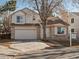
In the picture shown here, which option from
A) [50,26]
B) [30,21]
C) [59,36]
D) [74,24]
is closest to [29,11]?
[30,21]

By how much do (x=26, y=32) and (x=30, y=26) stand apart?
1439 millimetres

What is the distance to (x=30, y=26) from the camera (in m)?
43.5

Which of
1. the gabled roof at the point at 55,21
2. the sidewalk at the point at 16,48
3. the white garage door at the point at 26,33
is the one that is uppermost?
the gabled roof at the point at 55,21

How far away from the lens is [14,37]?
144ft

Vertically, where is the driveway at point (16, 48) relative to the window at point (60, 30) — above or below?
below

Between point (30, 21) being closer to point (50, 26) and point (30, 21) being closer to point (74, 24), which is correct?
point (50, 26)

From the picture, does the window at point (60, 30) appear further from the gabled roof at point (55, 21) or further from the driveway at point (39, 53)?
the driveway at point (39, 53)

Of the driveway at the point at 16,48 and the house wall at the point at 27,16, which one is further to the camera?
the house wall at the point at 27,16

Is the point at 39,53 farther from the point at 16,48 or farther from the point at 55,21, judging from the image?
the point at 55,21

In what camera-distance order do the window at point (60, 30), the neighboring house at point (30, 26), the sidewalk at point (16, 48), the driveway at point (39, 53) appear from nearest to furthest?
the driveway at point (39, 53) → the sidewalk at point (16, 48) → the neighboring house at point (30, 26) → the window at point (60, 30)

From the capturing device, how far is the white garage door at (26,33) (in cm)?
4366

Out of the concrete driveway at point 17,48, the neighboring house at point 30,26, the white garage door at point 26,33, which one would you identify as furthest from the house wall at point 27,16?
the concrete driveway at point 17,48

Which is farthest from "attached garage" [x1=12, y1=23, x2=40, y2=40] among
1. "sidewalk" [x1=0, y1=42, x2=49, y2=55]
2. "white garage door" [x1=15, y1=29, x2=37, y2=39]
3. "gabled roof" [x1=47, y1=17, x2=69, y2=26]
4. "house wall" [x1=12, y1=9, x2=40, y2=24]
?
"sidewalk" [x1=0, y1=42, x2=49, y2=55]

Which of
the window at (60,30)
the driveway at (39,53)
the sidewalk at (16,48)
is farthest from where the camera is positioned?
the window at (60,30)
